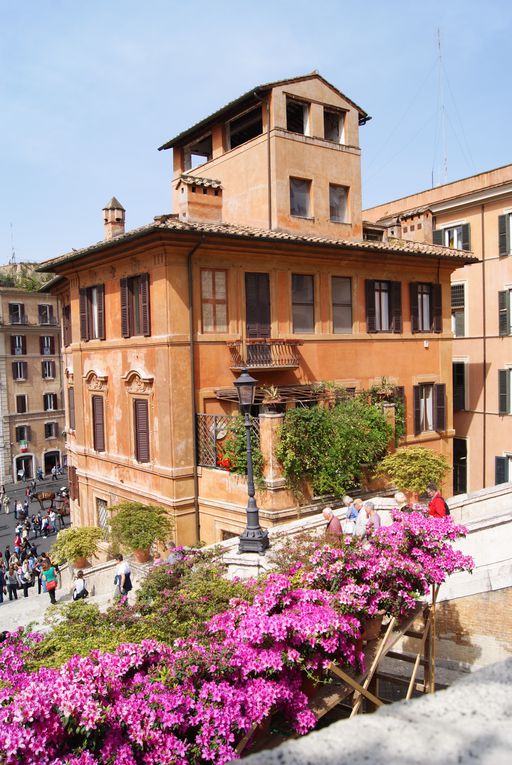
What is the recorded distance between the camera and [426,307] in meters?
22.4

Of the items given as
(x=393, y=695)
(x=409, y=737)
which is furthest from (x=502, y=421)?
(x=409, y=737)

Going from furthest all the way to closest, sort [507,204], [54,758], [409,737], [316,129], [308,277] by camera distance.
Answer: [507,204], [316,129], [308,277], [54,758], [409,737]

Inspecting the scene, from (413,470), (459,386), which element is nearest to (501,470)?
(459,386)

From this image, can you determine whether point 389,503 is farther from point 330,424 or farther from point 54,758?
point 54,758

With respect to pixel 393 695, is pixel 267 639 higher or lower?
higher

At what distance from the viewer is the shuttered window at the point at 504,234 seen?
85.9 ft

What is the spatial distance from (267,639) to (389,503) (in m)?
9.38

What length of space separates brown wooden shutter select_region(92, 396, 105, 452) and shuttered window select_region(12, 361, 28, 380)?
3075 cm

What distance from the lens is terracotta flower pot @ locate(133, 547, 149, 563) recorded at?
→ 15.5 m

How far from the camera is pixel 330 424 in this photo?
54.6 ft

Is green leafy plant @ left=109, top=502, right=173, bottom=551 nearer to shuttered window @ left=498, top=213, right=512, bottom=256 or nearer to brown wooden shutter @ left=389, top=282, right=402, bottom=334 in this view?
brown wooden shutter @ left=389, top=282, right=402, bottom=334

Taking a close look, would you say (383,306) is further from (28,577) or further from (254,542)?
(28,577)

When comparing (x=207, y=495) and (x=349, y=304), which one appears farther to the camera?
(x=349, y=304)

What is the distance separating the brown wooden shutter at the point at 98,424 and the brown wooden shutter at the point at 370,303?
29.5 ft
